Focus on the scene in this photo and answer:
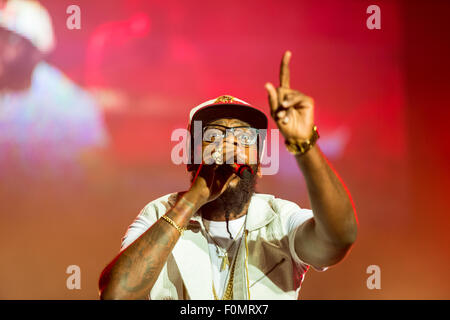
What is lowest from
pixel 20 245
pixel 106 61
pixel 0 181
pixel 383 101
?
pixel 20 245

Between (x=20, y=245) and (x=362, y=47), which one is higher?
(x=362, y=47)

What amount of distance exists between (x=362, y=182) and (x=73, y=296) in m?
2.75

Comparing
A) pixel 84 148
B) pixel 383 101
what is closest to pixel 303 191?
pixel 383 101

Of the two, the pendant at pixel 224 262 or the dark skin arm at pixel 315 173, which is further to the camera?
the pendant at pixel 224 262

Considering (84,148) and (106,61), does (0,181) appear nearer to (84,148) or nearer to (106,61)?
(84,148)

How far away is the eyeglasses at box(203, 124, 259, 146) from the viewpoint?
5.96 ft

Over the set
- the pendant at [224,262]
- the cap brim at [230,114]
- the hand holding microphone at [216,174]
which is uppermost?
the cap brim at [230,114]

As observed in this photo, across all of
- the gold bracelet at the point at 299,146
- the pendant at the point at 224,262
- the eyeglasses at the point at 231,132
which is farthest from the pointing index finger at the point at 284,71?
the pendant at the point at 224,262

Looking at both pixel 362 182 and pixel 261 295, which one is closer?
pixel 261 295

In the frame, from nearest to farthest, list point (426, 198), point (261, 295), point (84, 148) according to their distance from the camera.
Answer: point (261, 295)
point (84, 148)
point (426, 198)

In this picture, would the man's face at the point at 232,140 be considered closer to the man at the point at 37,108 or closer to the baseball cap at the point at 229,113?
the baseball cap at the point at 229,113

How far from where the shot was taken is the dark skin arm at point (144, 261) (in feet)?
4.63

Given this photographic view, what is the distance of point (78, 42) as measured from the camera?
347 centimetres

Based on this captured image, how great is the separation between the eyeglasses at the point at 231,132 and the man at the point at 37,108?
1881 mm
